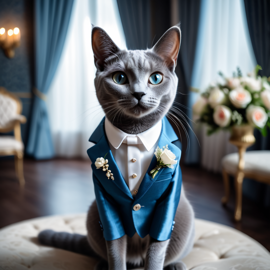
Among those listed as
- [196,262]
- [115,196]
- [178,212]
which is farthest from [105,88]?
[196,262]

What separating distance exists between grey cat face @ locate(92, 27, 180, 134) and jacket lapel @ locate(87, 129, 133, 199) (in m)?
0.07

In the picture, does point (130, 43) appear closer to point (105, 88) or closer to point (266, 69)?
point (266, 69)

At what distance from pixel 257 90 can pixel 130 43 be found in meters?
2.04

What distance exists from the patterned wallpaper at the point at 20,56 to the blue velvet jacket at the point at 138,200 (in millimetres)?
3620

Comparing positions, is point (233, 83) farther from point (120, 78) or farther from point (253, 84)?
point (120, 78)

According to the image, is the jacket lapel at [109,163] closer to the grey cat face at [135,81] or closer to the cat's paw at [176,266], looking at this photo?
the grey cat face at [135,81]

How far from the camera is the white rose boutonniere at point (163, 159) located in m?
0.68

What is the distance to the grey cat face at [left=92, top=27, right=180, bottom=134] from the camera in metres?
0.68

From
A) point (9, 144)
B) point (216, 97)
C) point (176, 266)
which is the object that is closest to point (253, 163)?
point (216, 97)

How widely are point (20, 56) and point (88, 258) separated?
371 centimetres

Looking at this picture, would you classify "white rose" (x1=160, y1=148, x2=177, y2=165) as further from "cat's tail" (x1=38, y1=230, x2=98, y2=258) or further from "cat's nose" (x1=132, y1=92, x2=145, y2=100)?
"cat's tail" (x1=38, y1=230, x2=98, y2=258)

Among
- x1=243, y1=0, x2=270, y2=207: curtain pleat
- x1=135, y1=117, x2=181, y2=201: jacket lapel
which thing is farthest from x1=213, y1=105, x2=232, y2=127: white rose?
x1=135, y1=117, x2=181, y2=201: jacket lapel

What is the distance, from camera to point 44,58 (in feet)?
12.6

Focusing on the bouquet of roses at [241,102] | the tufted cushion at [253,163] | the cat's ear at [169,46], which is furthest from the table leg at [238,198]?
the cat's ear at [169,46]
